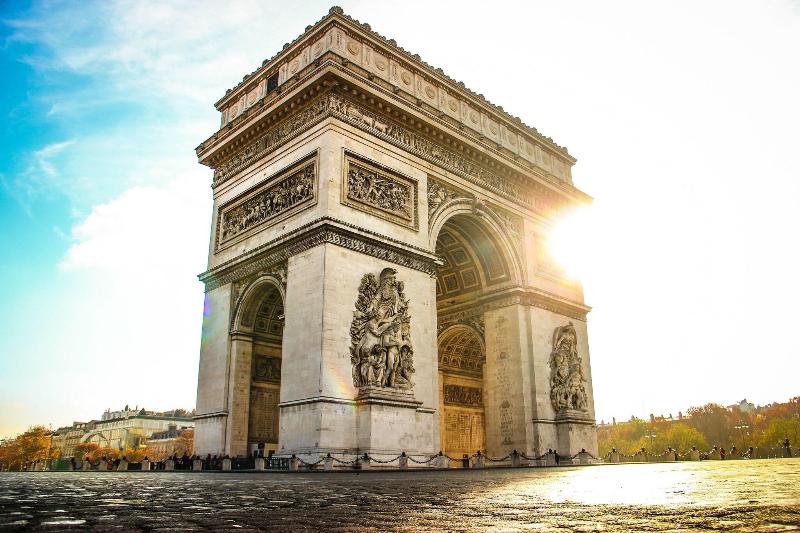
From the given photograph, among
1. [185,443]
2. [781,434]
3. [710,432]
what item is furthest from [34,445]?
[710,432]

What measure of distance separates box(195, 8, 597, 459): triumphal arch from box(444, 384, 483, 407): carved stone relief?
0.07 meters

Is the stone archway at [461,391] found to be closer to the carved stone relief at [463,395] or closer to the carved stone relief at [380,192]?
the carved stone relief at [463,395]

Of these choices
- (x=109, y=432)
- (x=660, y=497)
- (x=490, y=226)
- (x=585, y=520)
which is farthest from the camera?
(x=109, y=432)

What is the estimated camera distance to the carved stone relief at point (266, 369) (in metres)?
19.9

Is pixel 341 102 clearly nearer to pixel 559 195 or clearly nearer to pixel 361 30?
pixel 361 30

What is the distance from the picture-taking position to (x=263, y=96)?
21.1 m

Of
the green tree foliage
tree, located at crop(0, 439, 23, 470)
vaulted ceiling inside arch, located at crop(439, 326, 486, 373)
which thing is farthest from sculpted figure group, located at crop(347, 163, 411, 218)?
tree, located at crop(0, 439, 23, 470)

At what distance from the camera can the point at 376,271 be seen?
58.7ft

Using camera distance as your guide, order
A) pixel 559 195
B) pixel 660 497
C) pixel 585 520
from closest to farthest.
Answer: pixel 585 520 < pixel 660 497 < pixel 559 195

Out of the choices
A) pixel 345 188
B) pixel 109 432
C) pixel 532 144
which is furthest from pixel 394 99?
pixel 109 432

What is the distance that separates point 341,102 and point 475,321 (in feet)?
31.9

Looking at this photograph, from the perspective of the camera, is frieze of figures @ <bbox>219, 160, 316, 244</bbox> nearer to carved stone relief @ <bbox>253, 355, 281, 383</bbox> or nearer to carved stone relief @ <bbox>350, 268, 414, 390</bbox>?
carved stone relief @ <bbox>350, 268, 414, 390</bbox>

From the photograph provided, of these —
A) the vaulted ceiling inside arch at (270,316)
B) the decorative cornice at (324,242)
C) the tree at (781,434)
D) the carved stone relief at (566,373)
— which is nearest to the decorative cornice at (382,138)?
the decorative cornice at (324,242)

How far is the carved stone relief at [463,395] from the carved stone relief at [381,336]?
7620mm
